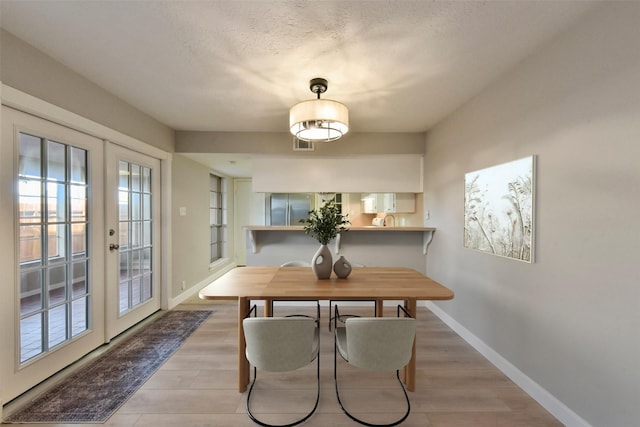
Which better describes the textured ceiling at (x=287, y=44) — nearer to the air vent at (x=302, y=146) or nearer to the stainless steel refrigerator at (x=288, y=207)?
the air vent at (x=302, y=146)

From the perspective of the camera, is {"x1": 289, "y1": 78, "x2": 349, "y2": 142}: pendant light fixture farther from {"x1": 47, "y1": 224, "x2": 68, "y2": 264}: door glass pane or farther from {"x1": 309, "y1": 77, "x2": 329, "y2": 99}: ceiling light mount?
{"x1": 47, "y1": 224, "x2": 68, "y2": 264}: door glass pane

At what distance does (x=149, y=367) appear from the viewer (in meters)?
2.18

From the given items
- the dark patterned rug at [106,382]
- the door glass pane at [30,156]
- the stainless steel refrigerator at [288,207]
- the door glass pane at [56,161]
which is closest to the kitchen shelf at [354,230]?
the stainless steel refrigerator at [288,207]

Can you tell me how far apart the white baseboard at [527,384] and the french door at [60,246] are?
351 cm

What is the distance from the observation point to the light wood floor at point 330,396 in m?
1.63

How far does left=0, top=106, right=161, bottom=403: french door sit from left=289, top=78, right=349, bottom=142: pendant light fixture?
1848 millimetres

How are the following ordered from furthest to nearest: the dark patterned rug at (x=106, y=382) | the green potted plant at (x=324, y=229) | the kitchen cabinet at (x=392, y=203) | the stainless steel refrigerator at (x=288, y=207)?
1. the stainless steel refrigerator at (x=288, y=207)
2. the kitchen cabinet at (x=392, y=203)
3. the green potted plant at (x=324, y=229)
4. the dark patterned rug at (x=106, y=382)

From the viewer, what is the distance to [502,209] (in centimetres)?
208

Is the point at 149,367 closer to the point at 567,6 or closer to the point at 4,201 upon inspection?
the point at 4,201

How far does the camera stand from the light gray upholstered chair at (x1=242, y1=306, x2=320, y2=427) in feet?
4.85

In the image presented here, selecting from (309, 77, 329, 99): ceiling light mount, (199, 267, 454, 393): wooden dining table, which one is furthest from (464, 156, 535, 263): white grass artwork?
(309, 77, 329, 99): ceiling light mount

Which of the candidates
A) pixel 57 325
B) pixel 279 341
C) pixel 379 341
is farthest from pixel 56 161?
pixel 379 341

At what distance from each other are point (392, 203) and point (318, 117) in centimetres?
243

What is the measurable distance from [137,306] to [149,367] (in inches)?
→ 41.1
